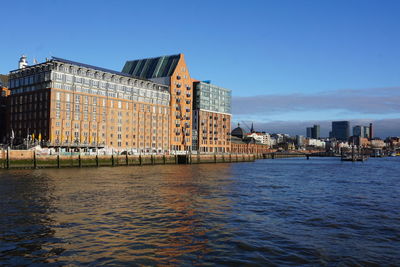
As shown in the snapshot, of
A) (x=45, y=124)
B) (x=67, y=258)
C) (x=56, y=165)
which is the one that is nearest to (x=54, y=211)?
(x=67, y=258)

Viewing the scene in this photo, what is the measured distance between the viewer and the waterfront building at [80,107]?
119812 millimetres

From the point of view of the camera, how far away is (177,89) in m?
172

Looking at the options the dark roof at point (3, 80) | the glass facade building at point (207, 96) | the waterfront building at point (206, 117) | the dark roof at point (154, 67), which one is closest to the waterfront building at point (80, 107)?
the dark roof at point (3, 80)

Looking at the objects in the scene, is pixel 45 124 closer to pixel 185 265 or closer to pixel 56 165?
pixel 56 165

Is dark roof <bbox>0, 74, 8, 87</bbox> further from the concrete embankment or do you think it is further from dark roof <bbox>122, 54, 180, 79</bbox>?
the concrete embankment

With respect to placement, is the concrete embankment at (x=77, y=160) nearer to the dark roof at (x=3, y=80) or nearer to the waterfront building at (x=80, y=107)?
the waterfront building at (x=80, y=107)

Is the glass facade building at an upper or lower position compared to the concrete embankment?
upper

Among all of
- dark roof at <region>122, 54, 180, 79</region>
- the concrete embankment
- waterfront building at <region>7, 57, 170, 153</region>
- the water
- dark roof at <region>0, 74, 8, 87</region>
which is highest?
dark roof at <region>122, 54, 180, 79</region>

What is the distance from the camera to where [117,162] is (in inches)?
4422

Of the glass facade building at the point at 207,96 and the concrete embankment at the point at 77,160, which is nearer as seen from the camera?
the concrete embankment at the point at 77,160

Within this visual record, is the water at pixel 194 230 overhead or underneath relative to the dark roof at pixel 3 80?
underneath

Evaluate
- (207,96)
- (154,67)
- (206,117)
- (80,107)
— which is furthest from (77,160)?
(207,96)

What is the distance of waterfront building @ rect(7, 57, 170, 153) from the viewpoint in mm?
119812

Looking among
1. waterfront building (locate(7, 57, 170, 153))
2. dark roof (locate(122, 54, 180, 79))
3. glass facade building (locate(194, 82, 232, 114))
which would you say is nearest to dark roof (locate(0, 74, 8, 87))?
waterfront building (locate(7, 57, 170, 153))
